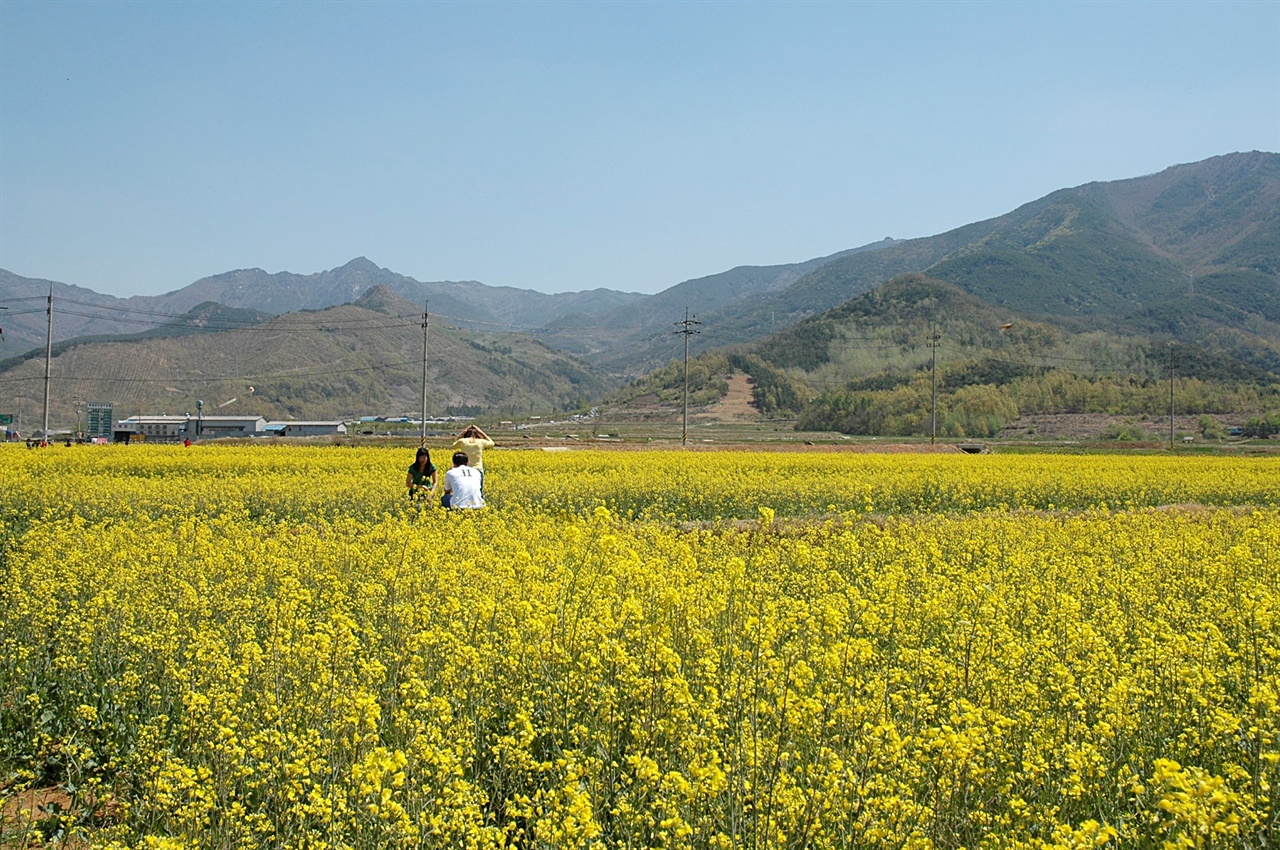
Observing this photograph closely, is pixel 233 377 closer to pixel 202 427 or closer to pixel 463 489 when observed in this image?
pixel 202 427

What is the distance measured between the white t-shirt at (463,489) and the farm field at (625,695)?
8.20 feet

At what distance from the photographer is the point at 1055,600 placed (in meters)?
7.67

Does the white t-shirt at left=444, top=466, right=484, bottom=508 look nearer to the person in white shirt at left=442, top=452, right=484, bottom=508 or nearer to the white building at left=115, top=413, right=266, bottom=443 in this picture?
the person in white shirt at left=442, top=452, right=484, bottom=508

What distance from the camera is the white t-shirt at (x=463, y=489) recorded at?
12969 mm

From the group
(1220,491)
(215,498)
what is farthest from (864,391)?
(215,498)

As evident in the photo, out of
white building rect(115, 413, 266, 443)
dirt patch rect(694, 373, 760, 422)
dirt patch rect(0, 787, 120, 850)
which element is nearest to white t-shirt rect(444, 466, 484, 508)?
dirt patch rect(0, 787, 120, 850)

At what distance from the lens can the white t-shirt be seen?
13.0 m

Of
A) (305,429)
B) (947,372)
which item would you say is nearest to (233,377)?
(305,429)

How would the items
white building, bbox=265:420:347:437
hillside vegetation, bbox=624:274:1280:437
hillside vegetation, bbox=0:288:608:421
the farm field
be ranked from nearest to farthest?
the farm field
hillside vegetation, bbox=624:274:1280:437
white building, bbox=265:420:347:437
hillside vegetation, bbox=0:288:608:421

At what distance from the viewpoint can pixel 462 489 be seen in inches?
514

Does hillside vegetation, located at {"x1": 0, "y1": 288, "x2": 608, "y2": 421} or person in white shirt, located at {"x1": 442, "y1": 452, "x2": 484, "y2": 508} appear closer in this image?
person in white shirt, located at {"x1": 442, "y1": 452, "x2": 484, "y2": 508}

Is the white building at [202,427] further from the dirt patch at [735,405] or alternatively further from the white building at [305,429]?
the dirt patch at [735,405]

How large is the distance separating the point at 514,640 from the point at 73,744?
264 centimetres

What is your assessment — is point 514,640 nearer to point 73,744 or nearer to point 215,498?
point 73,744
